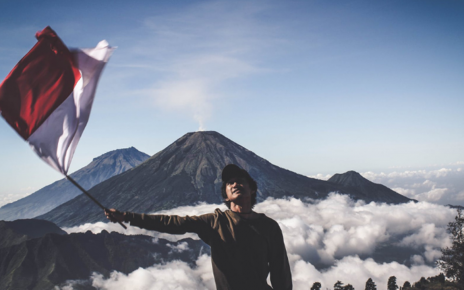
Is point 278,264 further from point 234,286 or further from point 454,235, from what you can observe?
point 454,235

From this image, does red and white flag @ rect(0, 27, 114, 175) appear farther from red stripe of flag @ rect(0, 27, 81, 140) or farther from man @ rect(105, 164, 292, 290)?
man @ rect(105, 164, 292, 290)

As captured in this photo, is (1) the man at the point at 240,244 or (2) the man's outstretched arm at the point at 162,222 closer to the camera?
(2) the man's outstretched arm at the point at 162,222

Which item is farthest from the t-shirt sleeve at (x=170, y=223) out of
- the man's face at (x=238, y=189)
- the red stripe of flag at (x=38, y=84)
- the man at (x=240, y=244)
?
the red stripe of flag at (x=38, y=84)

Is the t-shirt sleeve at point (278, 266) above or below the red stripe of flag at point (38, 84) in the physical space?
below

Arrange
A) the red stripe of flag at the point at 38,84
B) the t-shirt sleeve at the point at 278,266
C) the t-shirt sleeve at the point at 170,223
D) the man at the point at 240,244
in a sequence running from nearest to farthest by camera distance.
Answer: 1. the t-shirt sleeve at the point at 170,223
2. the man at the point at 240,244
3. the t-shirt sleeve at the point at 278,266
4. the red stripe of flag at the point at 38,84

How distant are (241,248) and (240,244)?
39 millimetres

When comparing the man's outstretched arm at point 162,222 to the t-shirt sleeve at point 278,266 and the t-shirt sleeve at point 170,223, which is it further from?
the t-shirt sleeve at point 278,266

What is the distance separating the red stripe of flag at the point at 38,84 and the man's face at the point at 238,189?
2.63 m

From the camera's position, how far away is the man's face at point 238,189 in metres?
3.27

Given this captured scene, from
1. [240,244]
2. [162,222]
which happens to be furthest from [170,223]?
[240,244]

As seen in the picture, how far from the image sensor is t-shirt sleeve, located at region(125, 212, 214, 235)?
2861mm

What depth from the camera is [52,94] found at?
4434mm

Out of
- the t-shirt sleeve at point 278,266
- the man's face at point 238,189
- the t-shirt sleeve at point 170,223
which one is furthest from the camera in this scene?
the man's face at point 238,189

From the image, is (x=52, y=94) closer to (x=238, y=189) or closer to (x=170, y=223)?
(x=170, y=223)
